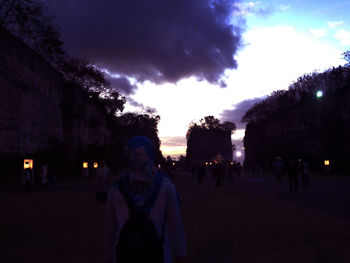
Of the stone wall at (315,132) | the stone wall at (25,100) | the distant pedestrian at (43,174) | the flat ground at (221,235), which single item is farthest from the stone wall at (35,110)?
the stone wall at (315,132)

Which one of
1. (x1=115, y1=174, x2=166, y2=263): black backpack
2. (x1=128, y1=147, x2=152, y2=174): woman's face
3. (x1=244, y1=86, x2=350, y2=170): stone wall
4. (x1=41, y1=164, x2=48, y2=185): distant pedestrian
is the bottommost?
(x1=41, y1=164, x2=48, y2=185): distant pedestrian

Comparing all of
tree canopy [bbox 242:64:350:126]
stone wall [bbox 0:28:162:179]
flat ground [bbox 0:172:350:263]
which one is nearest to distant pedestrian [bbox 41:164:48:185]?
stone wall [bbox 0:28:162:179]

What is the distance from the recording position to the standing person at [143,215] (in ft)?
6.88

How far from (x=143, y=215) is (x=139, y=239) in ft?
0.54

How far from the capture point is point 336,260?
183 inches

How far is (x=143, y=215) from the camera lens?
2146 millimetres

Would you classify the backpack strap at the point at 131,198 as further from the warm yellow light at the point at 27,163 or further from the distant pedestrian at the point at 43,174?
the distant pedestrian at the point at 43,174

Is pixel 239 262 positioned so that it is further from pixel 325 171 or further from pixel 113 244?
pixel 325 171

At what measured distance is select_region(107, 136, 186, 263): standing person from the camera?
210cm

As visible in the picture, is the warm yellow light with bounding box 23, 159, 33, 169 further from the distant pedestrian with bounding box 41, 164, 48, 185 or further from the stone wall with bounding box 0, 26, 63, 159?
the distant pedestrian with bounding box 41, 164, 48, 185

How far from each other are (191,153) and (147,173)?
10799 centimetres

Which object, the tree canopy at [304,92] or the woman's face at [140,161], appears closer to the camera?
the woman's face at [140,161]

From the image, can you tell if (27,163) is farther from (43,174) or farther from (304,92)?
(304,92)

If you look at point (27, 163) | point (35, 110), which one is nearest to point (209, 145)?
point (35, 110)
